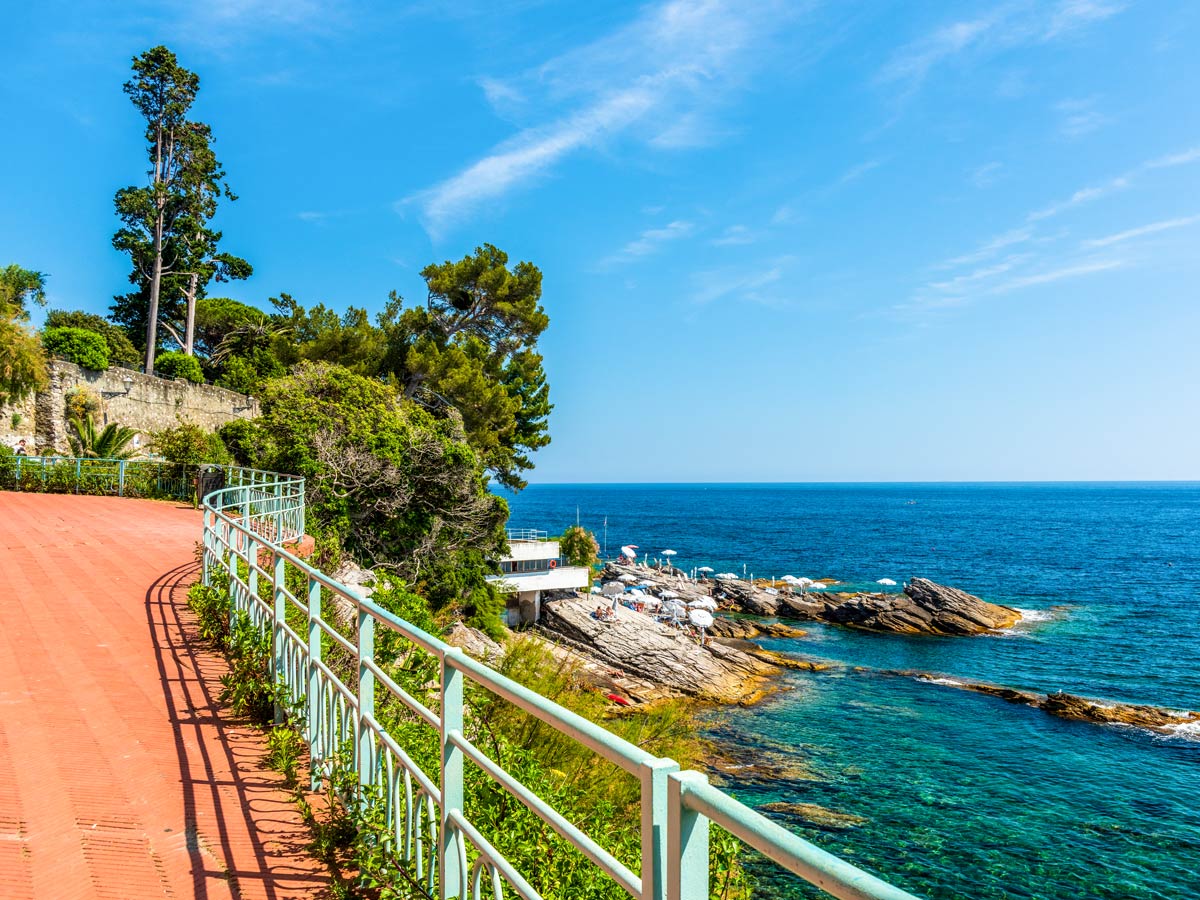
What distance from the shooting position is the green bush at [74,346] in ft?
94.2

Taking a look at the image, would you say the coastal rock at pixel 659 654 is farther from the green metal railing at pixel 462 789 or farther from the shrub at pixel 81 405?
the green metal railing at pixel 462 789

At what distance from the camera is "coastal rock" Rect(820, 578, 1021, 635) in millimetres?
37719

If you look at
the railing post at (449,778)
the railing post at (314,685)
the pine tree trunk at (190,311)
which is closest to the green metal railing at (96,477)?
the railing post at (314,685)

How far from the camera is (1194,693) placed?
2645 cm

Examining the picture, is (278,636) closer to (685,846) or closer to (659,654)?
(685,846)

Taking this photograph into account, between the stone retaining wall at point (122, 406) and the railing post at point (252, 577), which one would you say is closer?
the railing post at point (252, 577)

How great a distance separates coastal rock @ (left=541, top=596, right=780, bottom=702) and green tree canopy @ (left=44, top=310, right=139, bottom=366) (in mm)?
28868

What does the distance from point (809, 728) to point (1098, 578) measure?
46.6 meters

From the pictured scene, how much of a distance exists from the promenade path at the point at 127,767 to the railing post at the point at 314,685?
0.21 meters

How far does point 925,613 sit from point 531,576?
21.3 meters

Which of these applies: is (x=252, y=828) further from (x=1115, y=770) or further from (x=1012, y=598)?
(x=1012, y=598)

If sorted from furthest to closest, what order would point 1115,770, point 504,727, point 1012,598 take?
point 1012,598 → point 1115,770 → point 504,727

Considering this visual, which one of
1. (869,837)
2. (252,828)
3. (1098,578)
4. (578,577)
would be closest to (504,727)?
(252,828)

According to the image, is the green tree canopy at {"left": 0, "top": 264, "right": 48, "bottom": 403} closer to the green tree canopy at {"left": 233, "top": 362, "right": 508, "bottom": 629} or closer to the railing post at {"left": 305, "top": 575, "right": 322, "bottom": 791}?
the green tree canopy at {"left": 233, "top": 362, "right": 508, "bottom": 629}
